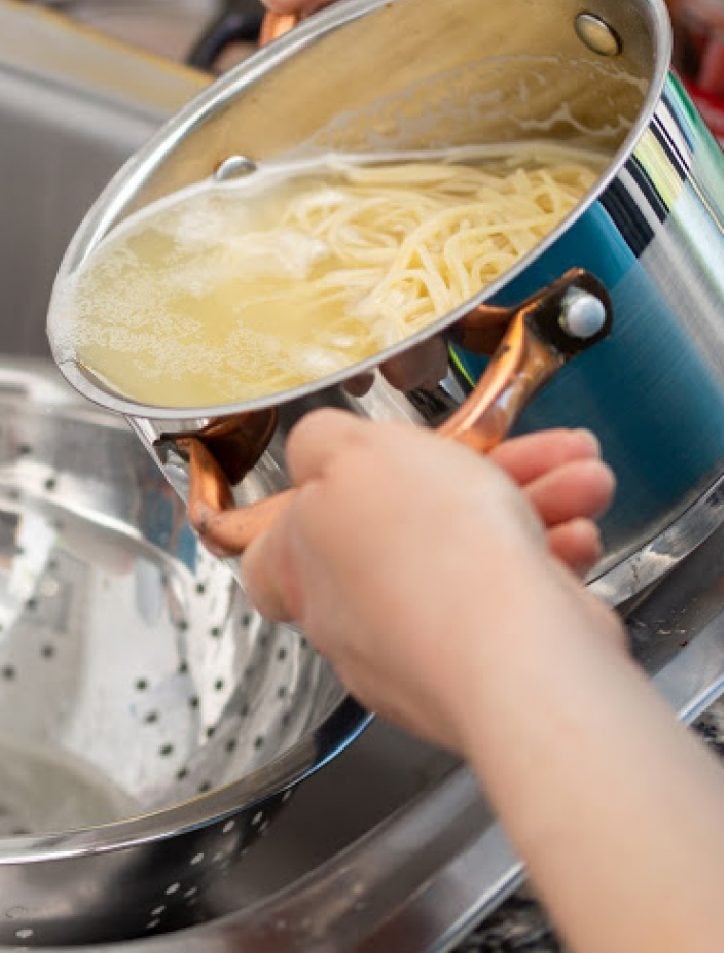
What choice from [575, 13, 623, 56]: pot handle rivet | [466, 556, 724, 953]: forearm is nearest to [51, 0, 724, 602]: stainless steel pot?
[575, 13, 623, 56]: pot handle rivet

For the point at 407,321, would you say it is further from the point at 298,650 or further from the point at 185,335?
the point at 298,650

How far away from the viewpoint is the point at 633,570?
2.32ft

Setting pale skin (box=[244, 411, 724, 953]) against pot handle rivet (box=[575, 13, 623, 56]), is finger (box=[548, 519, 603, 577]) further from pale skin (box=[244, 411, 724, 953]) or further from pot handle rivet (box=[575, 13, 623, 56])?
pot handle rivet (box=[575, 13, 623, 56])

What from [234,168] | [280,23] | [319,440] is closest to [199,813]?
[319,440]

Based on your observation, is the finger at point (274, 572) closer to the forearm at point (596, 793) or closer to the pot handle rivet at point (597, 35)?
the forearm at point (596, 793)

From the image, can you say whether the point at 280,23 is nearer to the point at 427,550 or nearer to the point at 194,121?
the point at 194,121

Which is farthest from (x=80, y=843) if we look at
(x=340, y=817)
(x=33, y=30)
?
(x=33, y=30)

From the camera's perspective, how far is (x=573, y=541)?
472mm

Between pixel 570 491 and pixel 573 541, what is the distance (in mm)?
18

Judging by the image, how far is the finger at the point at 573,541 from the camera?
471mm

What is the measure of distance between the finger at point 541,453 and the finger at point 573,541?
25 millimetres

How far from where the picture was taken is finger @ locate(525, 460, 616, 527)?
0.48 meters

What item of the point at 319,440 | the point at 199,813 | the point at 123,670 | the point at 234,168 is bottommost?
the point at 123,670

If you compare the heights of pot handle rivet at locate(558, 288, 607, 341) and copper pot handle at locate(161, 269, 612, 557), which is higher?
pot handle rivet at locate(558, 288, 607, 341)
